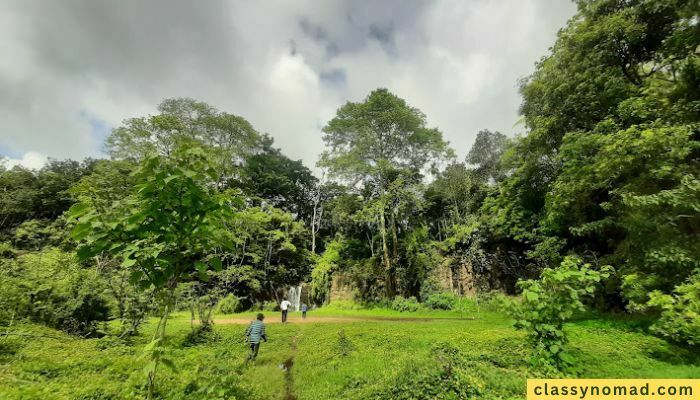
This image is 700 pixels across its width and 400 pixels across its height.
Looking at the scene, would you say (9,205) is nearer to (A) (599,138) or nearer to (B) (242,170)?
(B) (242,170)

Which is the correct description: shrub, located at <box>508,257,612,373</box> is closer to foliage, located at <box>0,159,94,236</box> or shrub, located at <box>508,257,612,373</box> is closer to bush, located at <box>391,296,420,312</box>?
bush, located at <box>391,296,420,312</box>

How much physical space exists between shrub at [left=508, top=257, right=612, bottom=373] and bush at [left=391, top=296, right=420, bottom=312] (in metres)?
17.8

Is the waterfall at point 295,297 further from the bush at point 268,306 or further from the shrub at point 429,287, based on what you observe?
the shrub at point 429,287

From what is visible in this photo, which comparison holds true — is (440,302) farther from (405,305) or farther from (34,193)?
(34,193)

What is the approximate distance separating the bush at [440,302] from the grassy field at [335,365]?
1252cm

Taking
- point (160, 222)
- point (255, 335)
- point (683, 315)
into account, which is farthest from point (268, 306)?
point (160, 222)

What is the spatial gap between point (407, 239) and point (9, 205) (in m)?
38.0

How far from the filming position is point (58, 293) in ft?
34.8

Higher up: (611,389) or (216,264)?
(216,264)

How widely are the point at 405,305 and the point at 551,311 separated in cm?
1843

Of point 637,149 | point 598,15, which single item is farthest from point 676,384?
point 598,15

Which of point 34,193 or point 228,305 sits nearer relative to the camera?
point 228,305

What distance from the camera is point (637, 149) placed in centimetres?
1003

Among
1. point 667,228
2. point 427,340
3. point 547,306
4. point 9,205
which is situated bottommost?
point 427,340
